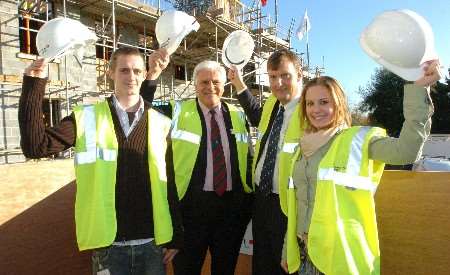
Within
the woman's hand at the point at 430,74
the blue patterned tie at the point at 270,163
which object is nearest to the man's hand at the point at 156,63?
the blue patterned tie at the point at 270,163

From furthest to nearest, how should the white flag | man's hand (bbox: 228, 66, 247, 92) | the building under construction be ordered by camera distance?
the white flag → the building under construction → man's hand (bbox: 228, 66, 247, 92)

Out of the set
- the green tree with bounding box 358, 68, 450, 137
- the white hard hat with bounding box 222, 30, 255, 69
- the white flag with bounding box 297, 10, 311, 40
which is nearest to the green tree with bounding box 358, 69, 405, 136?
the green tree with bounding box 358, 68, 450, 137

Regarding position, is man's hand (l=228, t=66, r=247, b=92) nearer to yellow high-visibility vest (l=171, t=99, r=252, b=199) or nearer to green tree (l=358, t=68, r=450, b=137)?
yellow high-visibility vest (l=171, t=99, r=252, b=199)

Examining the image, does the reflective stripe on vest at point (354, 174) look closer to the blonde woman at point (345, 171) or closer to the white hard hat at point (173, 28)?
the blonde woman at point (345, 171)

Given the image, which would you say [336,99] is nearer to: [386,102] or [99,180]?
[99,180]

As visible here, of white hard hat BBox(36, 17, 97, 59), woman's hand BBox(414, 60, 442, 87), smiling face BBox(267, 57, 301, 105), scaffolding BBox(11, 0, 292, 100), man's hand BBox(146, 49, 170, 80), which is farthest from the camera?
scaffolding BBox(11, 0, 292, 100)

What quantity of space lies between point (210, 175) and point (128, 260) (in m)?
0.97

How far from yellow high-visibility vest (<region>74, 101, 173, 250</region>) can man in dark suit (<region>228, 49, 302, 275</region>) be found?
73 cm

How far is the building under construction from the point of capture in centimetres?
973

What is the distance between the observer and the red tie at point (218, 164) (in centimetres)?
283

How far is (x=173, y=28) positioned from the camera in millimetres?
2822

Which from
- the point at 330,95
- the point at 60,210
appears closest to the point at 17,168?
the point at 60,210

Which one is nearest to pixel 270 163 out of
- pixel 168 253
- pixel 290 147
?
pixel 290 147

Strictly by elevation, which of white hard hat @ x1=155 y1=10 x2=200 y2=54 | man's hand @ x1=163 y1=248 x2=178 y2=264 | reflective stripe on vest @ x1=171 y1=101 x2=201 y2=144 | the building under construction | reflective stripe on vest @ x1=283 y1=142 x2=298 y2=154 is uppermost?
the building under construction
